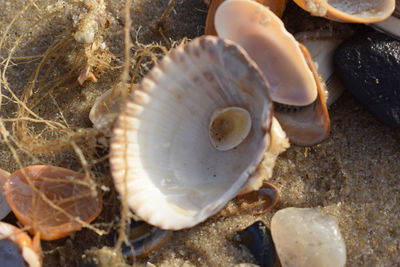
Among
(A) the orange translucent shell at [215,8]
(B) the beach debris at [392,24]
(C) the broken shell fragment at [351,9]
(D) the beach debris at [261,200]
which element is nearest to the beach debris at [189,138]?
(D) the beach debris at [261,200]

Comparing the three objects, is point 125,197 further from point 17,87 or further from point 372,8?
point 372,8

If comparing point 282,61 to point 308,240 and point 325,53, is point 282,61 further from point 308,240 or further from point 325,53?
point 308,240

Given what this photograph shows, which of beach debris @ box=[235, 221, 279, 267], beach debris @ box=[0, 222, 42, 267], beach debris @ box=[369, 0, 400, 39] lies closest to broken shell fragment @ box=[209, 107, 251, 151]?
beach debris @ box=[235, 221, 279, 267]

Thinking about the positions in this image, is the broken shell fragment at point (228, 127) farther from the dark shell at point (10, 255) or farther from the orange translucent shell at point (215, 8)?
the dark shell at point (10, 255)

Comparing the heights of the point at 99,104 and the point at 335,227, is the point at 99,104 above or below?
above

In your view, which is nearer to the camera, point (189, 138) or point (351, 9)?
point (189, 138)

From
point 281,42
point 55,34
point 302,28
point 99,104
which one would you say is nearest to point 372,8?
point 302,28

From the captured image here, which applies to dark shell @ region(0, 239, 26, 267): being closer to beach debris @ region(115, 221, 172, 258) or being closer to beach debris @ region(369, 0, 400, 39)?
beach debris @ region(115, 221, 172, 258)

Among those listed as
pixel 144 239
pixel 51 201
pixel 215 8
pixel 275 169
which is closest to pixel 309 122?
pixel 275 169
